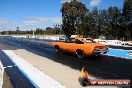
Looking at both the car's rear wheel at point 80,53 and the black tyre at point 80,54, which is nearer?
the black tyre at point 80,54

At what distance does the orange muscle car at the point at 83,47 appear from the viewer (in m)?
17.7

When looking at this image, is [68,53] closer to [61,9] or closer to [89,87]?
[89,87]

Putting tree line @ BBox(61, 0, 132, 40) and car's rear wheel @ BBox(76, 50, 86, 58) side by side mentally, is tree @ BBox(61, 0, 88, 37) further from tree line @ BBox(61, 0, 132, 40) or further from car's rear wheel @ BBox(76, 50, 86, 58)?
car's rear wheel @ BBox(76, 50, 86, 58)

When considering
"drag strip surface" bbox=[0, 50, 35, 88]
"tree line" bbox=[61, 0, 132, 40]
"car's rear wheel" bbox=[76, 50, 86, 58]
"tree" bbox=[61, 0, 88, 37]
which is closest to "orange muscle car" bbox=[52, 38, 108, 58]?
"car's rear wheel" bbox=[76, 50, 86, 58]

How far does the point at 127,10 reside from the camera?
174ft

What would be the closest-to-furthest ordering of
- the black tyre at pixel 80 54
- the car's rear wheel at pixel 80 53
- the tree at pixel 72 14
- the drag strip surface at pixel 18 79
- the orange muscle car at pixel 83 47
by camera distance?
the drag strip surface at pixel 18 79, the orange muscle car at pixel 83 47, the black tyre at pixel 80 54, the car's rear wheel at pixel 80 53, the tree at pixel 72 14

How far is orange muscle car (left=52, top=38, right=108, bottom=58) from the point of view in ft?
57.9

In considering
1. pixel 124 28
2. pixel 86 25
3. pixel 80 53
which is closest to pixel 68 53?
pixel 80 53

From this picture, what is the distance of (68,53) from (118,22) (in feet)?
120

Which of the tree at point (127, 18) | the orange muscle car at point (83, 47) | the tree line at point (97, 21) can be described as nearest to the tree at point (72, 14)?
the tree line at point (97, 21)

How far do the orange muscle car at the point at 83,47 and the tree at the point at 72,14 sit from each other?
46.2 meters

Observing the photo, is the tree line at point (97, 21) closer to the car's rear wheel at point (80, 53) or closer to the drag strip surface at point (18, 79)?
the car's rear wheel at point (80, 53)

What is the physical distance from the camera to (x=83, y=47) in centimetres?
1809

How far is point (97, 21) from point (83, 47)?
43.8 meters
